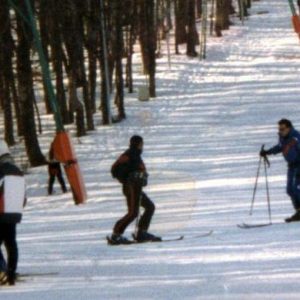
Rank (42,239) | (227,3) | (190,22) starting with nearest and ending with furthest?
(42,239) → (190,22) → (227,3)

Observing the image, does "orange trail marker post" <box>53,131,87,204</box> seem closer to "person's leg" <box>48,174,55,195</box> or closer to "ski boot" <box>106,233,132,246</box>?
"ski boot" <box>106,233,132,246</box>

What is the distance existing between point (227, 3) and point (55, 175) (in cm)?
5220

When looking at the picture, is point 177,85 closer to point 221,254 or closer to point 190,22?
point 190,22

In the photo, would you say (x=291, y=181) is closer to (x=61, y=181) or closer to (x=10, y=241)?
(x=10, y=241)

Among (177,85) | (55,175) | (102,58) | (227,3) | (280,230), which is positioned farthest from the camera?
(227,3)

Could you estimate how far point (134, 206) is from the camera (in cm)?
1870

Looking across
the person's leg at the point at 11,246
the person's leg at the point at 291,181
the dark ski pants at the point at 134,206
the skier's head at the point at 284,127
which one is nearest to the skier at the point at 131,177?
the dark ski pants at the point at 134,206

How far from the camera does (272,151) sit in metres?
20.0

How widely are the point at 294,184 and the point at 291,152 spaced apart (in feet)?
1.91

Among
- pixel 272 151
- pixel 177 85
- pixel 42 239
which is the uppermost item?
pixel 272 151

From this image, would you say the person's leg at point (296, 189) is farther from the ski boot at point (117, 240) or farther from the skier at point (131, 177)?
the ski boot at point (117, 240)

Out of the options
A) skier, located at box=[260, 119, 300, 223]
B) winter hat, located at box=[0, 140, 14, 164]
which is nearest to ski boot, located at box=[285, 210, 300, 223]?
skier, located at box=[260, 119, 300, 223]

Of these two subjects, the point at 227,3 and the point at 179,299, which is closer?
the point at 179,299

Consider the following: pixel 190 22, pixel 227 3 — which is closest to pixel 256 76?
pixel 190 22
